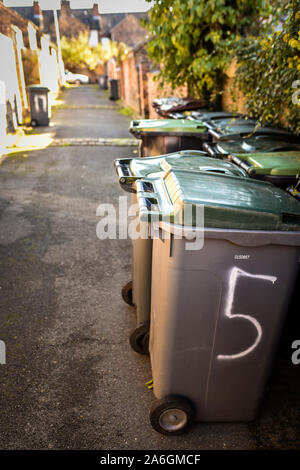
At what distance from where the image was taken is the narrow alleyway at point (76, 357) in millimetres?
2088

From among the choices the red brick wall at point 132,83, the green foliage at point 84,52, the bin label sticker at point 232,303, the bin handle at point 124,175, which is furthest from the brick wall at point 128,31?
the bin label sticker at point 232,303

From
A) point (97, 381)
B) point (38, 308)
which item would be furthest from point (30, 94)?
point (97, 381)

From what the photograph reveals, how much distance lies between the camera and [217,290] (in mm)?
1739

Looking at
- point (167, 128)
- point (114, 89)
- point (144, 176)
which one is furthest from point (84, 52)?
point (144, 176)

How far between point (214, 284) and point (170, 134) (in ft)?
9.35

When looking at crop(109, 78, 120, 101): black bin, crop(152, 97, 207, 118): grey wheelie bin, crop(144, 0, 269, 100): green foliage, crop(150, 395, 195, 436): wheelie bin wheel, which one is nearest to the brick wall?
crop(109, 78, 120, 101): black bin

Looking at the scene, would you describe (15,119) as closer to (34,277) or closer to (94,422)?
(34,277)

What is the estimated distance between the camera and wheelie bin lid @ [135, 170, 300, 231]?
160cm

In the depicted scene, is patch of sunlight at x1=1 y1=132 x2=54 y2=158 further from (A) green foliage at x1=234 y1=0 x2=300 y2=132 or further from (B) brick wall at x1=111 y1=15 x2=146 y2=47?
(B) brick wall at x1=111 y1=15 x2=146 y2=47

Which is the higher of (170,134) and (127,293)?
(170,134)

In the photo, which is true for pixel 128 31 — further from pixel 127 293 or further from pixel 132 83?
pixel 127 293

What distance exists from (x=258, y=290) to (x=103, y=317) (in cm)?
173

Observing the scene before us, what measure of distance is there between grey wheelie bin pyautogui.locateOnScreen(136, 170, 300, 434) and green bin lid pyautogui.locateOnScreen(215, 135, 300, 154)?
4.11 feet

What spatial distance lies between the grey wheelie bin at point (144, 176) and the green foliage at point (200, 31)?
4264 mm
